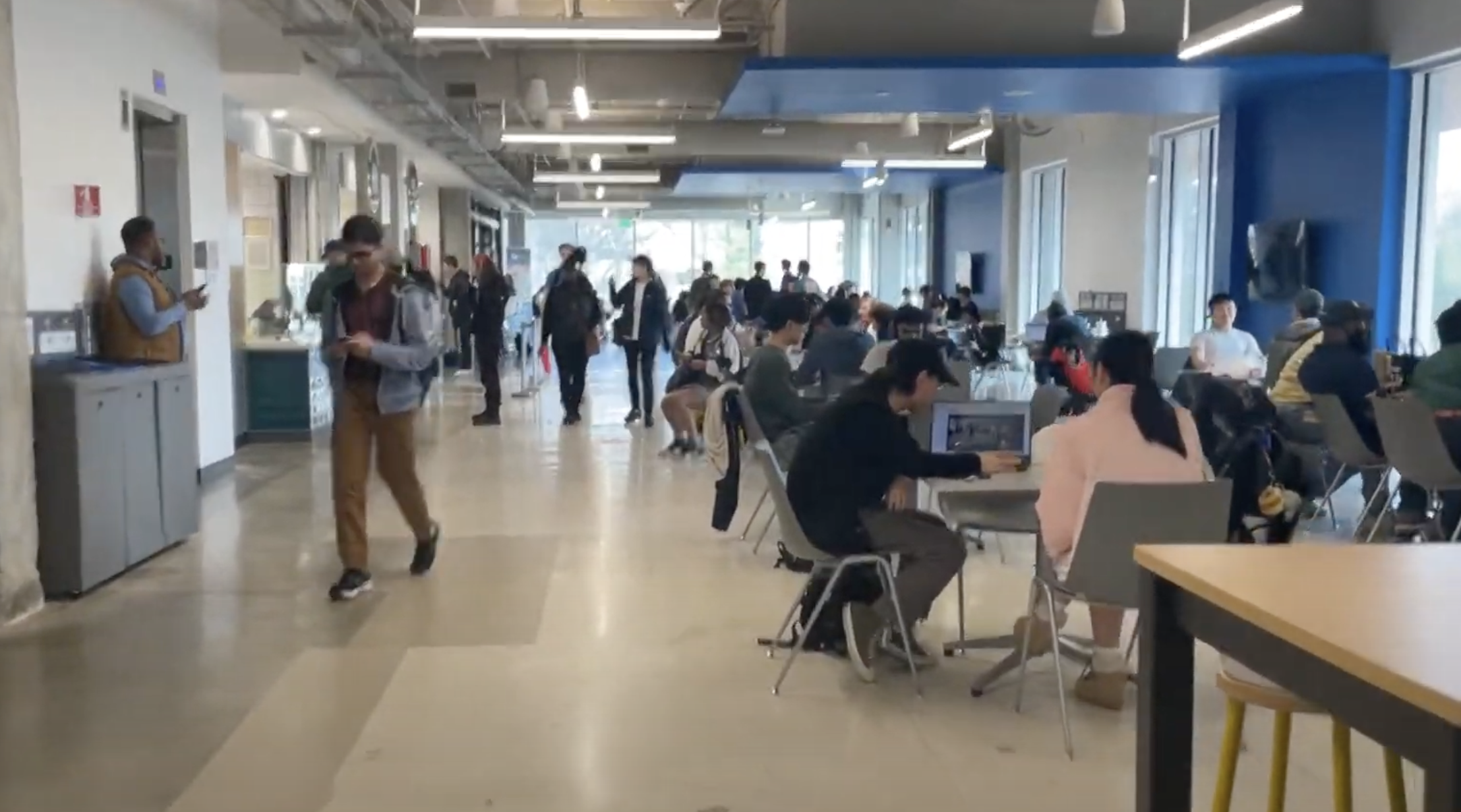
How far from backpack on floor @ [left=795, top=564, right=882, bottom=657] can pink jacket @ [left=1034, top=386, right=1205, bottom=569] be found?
86cm

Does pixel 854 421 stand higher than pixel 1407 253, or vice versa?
pixel 1407 253

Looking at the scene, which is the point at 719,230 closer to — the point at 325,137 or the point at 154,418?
the point at 325,137

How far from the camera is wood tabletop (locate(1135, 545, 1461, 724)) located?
171 cm

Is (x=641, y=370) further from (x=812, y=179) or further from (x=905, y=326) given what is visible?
(x=812, y=179)

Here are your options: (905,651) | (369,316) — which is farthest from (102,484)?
(905,651)

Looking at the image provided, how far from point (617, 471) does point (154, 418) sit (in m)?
3.50

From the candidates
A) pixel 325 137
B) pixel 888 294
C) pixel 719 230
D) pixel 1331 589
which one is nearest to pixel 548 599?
pixel 1331 589

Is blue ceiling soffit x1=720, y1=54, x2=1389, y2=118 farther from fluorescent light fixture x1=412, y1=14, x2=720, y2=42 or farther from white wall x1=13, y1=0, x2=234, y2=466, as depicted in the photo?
white wall x1=13, y1=0, x2=234, y2=466

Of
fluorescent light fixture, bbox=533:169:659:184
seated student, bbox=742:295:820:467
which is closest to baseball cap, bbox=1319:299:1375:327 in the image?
seated student, bbox=742:295:820:467

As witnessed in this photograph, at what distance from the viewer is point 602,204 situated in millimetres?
25688

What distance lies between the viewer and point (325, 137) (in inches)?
522

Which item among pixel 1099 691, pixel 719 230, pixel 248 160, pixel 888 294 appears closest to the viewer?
pixel 1099 691

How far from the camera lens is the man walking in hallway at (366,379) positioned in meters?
5.49

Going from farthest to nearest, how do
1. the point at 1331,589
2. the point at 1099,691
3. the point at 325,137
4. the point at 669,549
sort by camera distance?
the point at 325,137 → the point at 669,549 → the point at 1099,691 → the point at 1331,589
